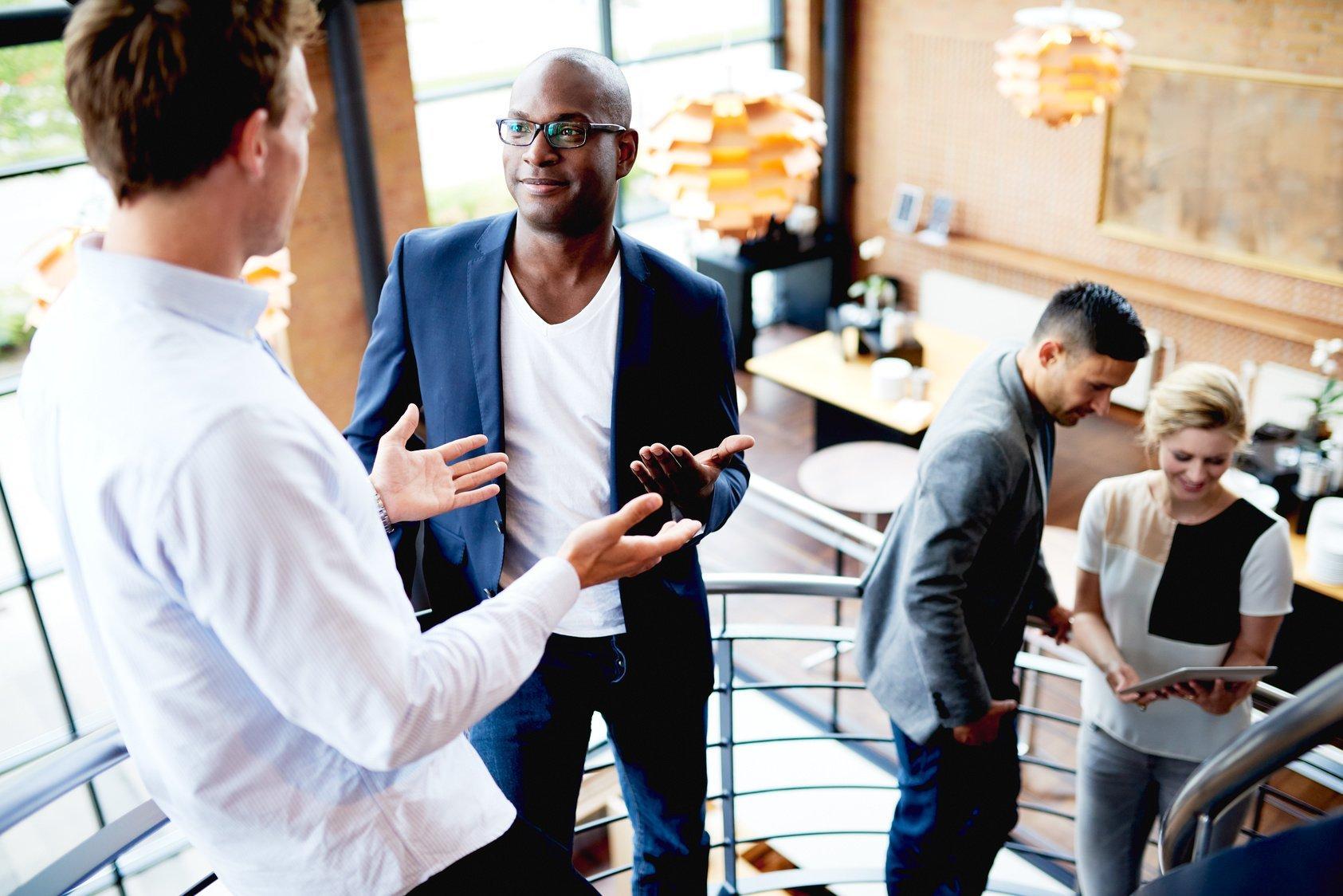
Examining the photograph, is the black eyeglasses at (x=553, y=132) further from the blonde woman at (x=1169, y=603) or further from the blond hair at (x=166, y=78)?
the blonde woman at (x=1169, y=603)

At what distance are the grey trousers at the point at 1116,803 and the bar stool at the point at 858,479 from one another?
3.05 m

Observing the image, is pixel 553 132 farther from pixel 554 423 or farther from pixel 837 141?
pixel 837 141

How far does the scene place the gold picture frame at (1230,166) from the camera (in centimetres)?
738

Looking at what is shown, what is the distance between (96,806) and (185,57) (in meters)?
6.83

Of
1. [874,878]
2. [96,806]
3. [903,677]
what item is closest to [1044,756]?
[874,878]

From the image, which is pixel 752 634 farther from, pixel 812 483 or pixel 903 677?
pixel 812 483

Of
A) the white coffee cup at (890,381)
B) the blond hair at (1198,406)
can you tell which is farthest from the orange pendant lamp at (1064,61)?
the blond hair at (1198,406)

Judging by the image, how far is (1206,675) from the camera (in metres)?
2.42

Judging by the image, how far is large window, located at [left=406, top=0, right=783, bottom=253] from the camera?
25.8 ft

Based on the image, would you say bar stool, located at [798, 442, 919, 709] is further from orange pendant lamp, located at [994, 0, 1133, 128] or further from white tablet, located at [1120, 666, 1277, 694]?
white tablet, located at [1120, 666, 1277, 694]

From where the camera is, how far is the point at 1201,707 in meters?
2.56

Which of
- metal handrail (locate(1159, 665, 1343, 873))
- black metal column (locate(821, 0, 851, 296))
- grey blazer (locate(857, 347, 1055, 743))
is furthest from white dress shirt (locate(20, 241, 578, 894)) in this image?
black metal column (locate(821, 0, 851, 296))

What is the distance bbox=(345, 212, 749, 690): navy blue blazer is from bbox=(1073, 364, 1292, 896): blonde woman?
3.51 ft

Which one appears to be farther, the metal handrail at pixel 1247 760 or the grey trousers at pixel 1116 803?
the grey trousers at pixel 1116 803
